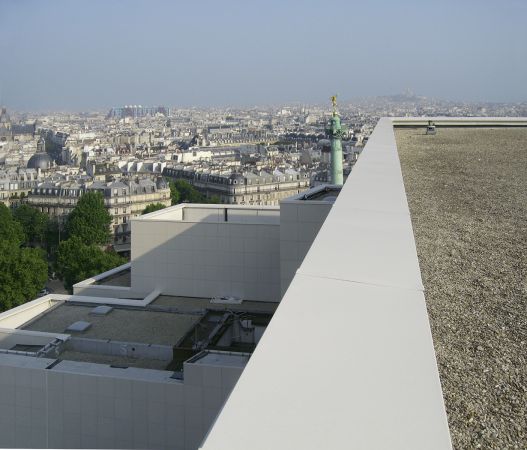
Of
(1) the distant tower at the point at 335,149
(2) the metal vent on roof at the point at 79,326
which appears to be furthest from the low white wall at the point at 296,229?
(1) the distant tower at the point at 335,149

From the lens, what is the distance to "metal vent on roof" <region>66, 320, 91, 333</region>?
6719 millimetres

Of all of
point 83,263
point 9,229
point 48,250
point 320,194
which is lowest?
point 48,250

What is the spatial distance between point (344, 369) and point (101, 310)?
6.33m

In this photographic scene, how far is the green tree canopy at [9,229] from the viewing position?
22923 mm

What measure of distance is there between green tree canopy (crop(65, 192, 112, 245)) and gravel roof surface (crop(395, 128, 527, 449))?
22127mm

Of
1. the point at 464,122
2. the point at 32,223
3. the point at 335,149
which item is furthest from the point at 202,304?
the point at 32,223

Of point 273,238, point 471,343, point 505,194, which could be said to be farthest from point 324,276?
point 273,238

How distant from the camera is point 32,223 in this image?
29688mm

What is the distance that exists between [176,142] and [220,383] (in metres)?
87.9

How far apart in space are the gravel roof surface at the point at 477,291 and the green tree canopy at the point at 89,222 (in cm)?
2213

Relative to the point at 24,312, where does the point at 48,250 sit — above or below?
below

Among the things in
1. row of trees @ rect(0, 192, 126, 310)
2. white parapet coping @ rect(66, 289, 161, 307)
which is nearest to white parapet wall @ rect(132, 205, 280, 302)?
white parapet coping @ rect(66, 289, 161, 307)

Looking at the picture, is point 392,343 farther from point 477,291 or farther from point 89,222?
point 89,222

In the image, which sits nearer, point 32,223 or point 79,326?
point 79,326
